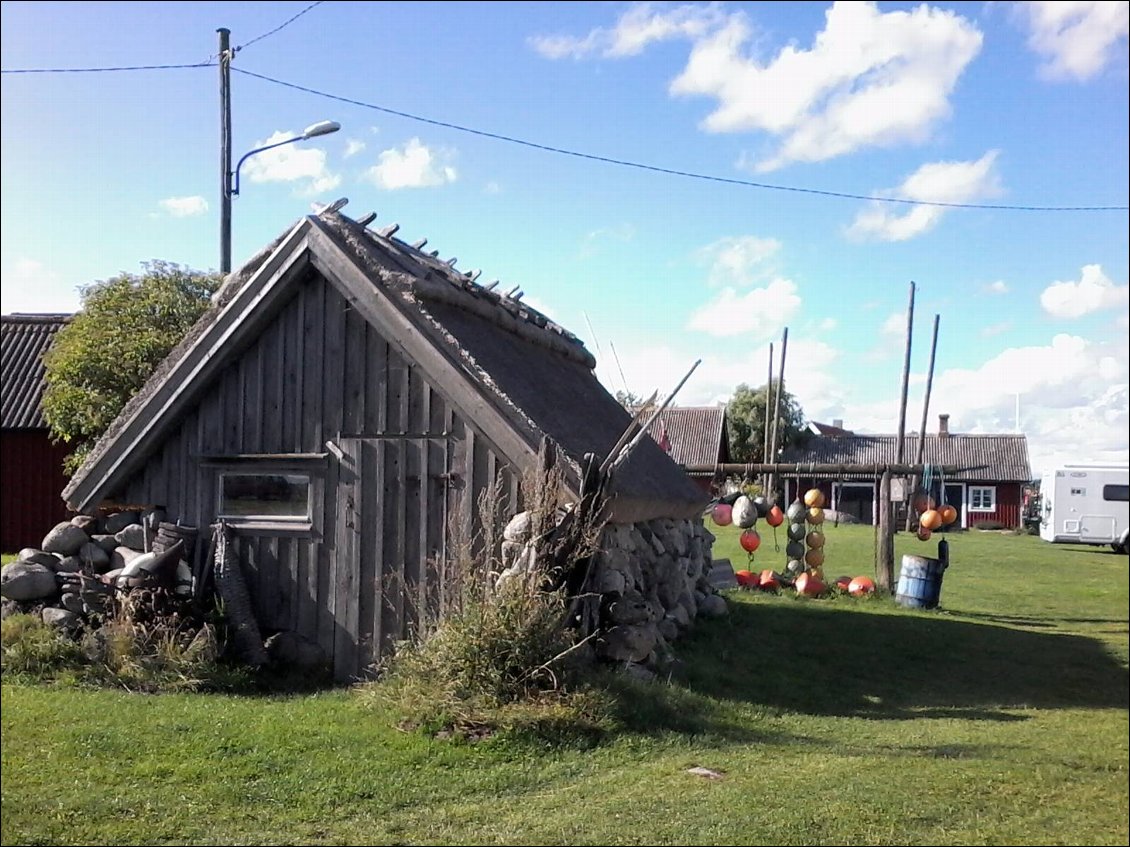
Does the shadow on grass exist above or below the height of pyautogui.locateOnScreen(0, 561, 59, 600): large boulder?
below

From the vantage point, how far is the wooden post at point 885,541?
63.5 ft

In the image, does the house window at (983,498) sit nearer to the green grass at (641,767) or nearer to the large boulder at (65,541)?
the green grass at (641,767)

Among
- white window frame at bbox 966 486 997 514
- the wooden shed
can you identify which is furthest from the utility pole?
white window frame at bbox 966 486 997 514

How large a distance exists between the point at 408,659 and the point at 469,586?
79 cm

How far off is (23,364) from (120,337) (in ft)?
25.7

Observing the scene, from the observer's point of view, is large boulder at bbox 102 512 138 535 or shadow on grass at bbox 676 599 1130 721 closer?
shadow on grass at bbox 676 599 1130 721

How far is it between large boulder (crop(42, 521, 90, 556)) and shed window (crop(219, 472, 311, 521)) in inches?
54.4

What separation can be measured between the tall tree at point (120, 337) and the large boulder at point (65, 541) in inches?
247

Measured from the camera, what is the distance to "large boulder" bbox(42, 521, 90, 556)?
10961 millimetres

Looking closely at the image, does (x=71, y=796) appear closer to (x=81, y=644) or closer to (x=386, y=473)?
(x=81, y=644)

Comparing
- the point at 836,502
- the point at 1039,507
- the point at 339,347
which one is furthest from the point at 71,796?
the point at 1039,507

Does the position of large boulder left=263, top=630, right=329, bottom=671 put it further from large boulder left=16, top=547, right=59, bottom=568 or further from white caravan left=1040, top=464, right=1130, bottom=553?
white caravan left=1040, top=464, right=1130, bottom=553

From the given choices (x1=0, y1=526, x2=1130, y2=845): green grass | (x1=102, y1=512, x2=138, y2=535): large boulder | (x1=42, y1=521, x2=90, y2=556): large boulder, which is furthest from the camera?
(x1=102, y1=512, x2=138, y2=535): large boulder

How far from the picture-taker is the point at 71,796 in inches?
256
